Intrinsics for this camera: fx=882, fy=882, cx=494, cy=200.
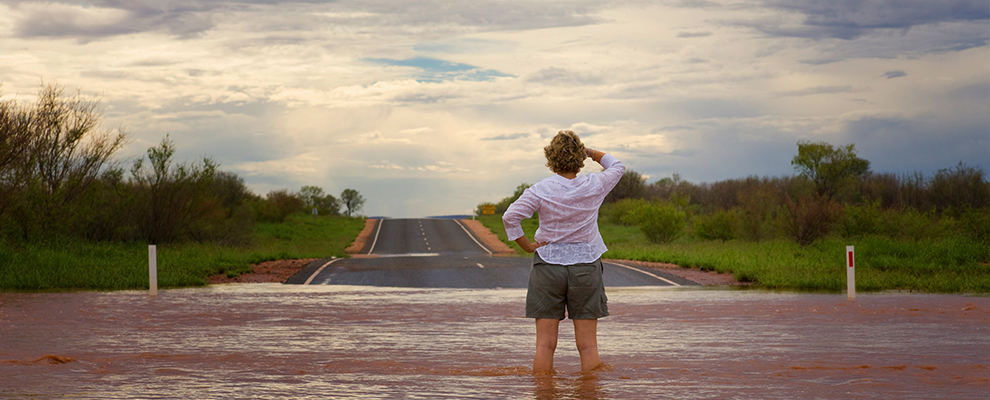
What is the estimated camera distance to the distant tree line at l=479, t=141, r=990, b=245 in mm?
37594

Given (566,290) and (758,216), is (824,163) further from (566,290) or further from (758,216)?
(566,290)

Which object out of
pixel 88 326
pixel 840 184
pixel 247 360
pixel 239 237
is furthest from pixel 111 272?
pixel 840 184

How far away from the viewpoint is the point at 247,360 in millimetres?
8609

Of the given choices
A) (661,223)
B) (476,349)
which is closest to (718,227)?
(661,223)

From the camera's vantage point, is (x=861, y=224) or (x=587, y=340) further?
(x=861, y=224)

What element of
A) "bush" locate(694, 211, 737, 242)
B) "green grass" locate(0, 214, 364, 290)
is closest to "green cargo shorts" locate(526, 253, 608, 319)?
"green grass" locate(0, 214, 364, 290)

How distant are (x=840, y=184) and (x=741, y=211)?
24.4 meters

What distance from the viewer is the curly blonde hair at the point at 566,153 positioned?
639 cm

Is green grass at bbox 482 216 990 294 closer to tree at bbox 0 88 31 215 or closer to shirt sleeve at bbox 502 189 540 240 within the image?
shirt sleeve at bbox 502 189 540 240

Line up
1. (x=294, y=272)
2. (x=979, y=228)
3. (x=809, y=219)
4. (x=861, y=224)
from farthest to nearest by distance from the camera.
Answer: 1. (x=861, y=224)
2. (x=809, y=219)
3. (x=979, y=228)
4. (x=294, y=272)

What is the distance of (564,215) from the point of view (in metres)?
6.33

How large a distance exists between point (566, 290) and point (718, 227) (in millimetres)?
41937

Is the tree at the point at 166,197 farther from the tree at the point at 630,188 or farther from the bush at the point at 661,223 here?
the tree at the point at 630,188

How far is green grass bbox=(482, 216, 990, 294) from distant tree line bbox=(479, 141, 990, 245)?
83.9 inches
